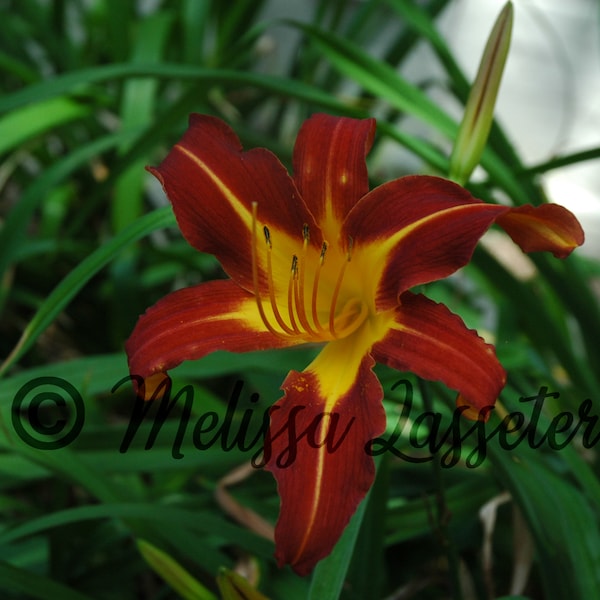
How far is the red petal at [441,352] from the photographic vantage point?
360mm

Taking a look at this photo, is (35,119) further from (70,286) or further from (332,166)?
(332,166)

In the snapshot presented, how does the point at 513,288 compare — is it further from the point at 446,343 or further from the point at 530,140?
the point at 530,140

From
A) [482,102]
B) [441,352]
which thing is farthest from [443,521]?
[482,102]

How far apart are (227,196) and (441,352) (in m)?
0.17

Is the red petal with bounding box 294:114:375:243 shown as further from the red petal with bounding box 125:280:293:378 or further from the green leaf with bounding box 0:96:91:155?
the green leaf with bounding box 0:96:91:155

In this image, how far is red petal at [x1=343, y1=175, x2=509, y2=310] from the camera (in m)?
0.38

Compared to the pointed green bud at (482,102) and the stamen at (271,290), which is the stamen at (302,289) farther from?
the pointed green bud at (482,102)

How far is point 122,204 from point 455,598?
0.72 metres

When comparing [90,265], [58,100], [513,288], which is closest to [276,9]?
[58,100]

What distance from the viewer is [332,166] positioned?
0.45 metres

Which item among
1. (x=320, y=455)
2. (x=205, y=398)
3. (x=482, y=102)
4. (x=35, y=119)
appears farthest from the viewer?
(x=35, y=119)

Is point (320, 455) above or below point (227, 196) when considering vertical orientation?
below

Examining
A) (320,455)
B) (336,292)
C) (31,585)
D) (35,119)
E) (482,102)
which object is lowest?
(31,585)

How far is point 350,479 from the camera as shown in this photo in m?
0.35
